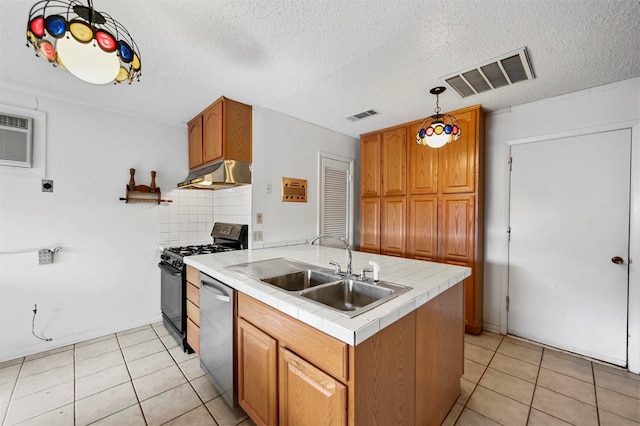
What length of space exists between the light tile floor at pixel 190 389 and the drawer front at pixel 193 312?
39 cm

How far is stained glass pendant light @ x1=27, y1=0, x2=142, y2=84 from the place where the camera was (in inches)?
37.2

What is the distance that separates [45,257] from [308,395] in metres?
2.84

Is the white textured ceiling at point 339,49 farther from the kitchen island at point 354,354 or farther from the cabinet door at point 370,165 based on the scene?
the kitchen island at point 354,354

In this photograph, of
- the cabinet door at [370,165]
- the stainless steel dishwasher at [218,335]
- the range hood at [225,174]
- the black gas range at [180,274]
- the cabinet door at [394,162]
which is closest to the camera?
the stainless steel dishwasher at [218,335]

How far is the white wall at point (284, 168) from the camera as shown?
2.81m

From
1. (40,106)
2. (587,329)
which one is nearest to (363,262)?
(587,329)

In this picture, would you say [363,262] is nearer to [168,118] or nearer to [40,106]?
[168,118]

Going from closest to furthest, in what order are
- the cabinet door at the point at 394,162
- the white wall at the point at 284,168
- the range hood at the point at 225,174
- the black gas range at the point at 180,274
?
the black gas range at the point at 180,274, the range hood at the point at 225,174, the white wall at the point at 284,168, the cabinet door at the point at 394,162

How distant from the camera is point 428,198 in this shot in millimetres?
3035

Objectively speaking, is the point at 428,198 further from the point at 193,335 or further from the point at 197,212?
the point at 197,212

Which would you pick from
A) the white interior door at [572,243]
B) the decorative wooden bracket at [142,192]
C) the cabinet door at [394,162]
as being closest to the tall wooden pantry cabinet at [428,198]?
the cabinet door at [394,162]

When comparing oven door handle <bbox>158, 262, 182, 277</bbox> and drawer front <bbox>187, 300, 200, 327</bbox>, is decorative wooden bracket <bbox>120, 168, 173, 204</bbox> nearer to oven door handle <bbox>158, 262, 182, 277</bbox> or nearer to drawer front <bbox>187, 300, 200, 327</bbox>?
oven door handle <bbox>158, 262, 182, 277</bbox>

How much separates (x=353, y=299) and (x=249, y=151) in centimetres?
190

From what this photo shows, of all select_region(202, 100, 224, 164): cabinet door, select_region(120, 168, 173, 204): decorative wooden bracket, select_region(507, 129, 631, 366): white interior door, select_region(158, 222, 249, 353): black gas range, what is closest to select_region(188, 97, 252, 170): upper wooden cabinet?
select_region(202, 100, 224, 164): cabinet door
